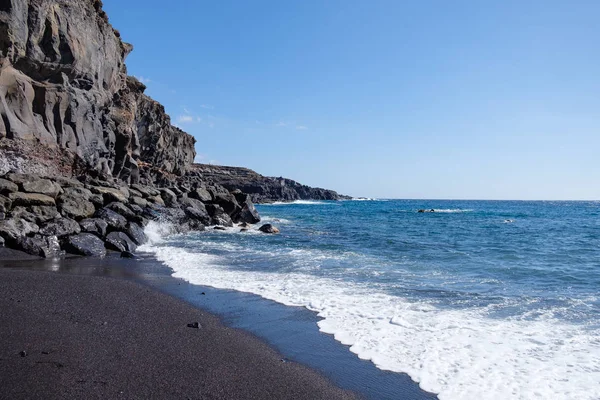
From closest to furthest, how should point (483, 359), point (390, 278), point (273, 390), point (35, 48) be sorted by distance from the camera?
point (273, 390)
point (483, 359)
point (390, 278)
point (35, 48)

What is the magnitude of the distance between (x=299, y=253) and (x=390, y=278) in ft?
20.5

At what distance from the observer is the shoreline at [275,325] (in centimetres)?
543

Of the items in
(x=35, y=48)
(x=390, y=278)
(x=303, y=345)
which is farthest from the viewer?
(x=35, y=48)

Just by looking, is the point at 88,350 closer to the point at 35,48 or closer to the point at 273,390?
the point at 273,390

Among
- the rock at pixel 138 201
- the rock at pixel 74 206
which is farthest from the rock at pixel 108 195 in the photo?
the rock at pixel 74 206

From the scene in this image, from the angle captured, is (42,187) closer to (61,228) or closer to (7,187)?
(7,187)

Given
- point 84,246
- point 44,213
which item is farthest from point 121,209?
point 84,246

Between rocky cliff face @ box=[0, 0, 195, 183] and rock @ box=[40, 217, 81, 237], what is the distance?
25.2 ft

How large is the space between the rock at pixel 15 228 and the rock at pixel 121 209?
497 cm

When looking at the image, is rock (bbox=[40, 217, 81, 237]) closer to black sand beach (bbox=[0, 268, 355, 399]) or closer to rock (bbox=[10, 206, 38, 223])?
rock (bbox=[10, 206, 38, 223])

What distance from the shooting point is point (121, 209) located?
2034 cm

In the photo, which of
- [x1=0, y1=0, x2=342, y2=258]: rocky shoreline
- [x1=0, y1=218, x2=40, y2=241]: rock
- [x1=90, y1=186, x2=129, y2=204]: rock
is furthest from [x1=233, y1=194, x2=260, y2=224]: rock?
[x1=0, y1=218, x2=40, y2=241]: rock

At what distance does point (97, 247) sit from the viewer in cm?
1512

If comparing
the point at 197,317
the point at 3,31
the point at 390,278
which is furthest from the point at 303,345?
the point at 3,31
